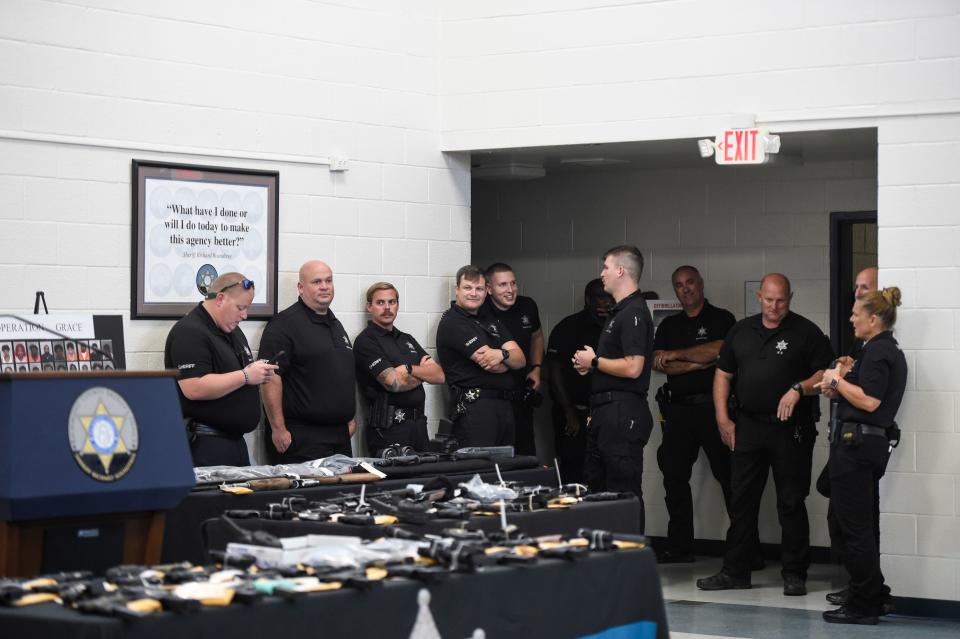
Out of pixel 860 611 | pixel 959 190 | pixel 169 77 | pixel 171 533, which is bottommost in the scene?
pixel 860 611

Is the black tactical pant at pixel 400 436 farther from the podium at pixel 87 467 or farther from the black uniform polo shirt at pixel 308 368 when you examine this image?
the podium at pixel 87 467

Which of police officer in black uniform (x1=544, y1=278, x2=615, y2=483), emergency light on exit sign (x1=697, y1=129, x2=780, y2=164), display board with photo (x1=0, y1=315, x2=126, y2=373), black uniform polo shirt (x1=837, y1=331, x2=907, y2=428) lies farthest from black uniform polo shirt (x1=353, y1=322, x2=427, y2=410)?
display board with photo (x1=0, y1=315, x2=126, y2=373)

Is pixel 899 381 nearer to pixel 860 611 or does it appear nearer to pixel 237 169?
pixel 860 611

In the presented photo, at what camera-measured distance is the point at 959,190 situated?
6477 millimetres

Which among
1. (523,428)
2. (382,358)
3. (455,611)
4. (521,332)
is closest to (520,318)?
(521,332)

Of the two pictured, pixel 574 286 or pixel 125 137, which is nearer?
pixel 125 137

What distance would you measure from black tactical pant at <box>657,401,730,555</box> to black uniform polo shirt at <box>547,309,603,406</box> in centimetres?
55

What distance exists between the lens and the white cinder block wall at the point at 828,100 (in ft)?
21.4

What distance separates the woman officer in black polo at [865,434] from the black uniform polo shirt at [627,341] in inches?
38.2

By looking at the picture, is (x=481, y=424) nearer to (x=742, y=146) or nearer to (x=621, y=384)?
(x=621, y=384)

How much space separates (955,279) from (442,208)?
2.77m

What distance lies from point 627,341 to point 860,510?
4.58ft

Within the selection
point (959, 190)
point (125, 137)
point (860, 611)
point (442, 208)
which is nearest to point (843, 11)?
point (959, 190)

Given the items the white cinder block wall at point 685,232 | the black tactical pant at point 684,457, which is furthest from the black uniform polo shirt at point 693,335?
the white cinder block wall at point 685,232
